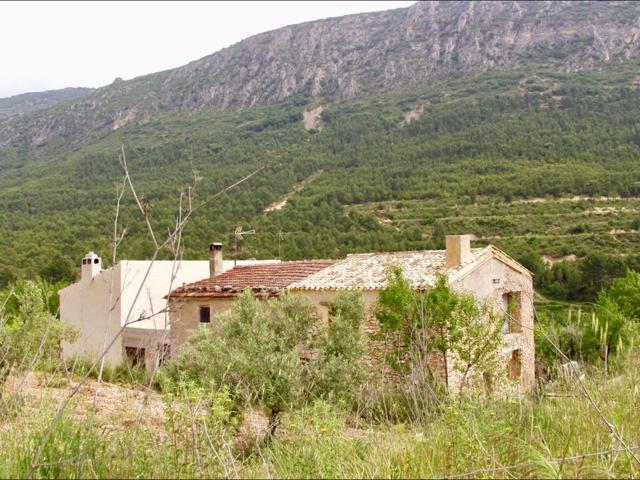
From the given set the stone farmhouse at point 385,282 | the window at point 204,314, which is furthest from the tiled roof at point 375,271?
the window at point 204,314

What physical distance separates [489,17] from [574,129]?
5969 cm

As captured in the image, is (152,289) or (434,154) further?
(434,154)

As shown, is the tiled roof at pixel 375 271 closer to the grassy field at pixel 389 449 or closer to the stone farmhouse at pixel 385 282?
the stone farmhouse at pixel 385 282

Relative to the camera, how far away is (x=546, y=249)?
127 ft

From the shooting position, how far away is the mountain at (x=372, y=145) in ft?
129

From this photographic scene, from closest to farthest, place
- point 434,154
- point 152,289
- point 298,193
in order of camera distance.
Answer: point 152,289
point 298,193
point 434,154

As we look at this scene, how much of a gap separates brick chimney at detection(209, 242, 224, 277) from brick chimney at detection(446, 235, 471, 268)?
793cm

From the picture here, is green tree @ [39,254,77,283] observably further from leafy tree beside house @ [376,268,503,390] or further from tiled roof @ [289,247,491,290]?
leafy tree beside house @ [376,268,503,390]

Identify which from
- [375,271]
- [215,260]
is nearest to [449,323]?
[375,271]

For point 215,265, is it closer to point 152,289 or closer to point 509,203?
point 152,289

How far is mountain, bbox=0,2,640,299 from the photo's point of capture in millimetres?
39469

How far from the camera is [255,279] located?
725 inches

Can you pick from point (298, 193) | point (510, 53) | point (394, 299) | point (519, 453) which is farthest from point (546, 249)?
point (510, 53)

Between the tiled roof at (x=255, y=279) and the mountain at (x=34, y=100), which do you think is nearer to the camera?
the tiled roof at (x=255, y=279)
